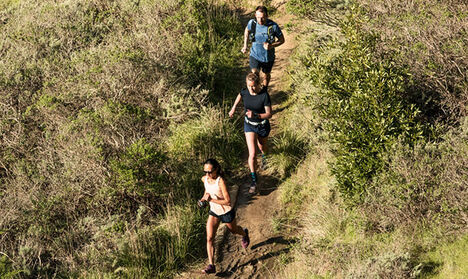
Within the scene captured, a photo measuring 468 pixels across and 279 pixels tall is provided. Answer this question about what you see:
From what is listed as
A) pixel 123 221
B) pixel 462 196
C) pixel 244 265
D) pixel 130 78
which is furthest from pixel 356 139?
pixel 130 78

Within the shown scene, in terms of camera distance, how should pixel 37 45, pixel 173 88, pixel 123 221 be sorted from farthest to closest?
pixel 37 45, pixel 173 88, pixel 123 221

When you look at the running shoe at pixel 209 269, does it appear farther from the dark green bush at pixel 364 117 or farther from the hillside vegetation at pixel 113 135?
the dark green bush at pixel 364 117

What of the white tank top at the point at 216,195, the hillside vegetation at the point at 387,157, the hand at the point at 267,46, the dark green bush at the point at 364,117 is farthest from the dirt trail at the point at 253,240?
the hand at the point at 267,46

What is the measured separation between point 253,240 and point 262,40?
4.15 m

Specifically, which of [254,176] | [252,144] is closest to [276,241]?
[254,176]

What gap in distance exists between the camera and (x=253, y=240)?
7.23m

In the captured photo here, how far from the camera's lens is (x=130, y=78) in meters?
9.69

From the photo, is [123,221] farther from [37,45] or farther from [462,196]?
[37,45]

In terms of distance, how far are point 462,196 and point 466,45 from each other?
9.44 feet

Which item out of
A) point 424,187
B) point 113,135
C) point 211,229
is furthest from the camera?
point 113,135

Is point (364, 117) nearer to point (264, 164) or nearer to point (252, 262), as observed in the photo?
point (264, 164)

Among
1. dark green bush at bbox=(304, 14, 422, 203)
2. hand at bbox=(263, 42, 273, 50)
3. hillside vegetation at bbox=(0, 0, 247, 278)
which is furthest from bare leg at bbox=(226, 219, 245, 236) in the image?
hand at bbox=(263, 42, 273, 50)

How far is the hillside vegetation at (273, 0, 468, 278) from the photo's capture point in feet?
19.3

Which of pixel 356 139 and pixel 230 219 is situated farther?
pixel 356 139
